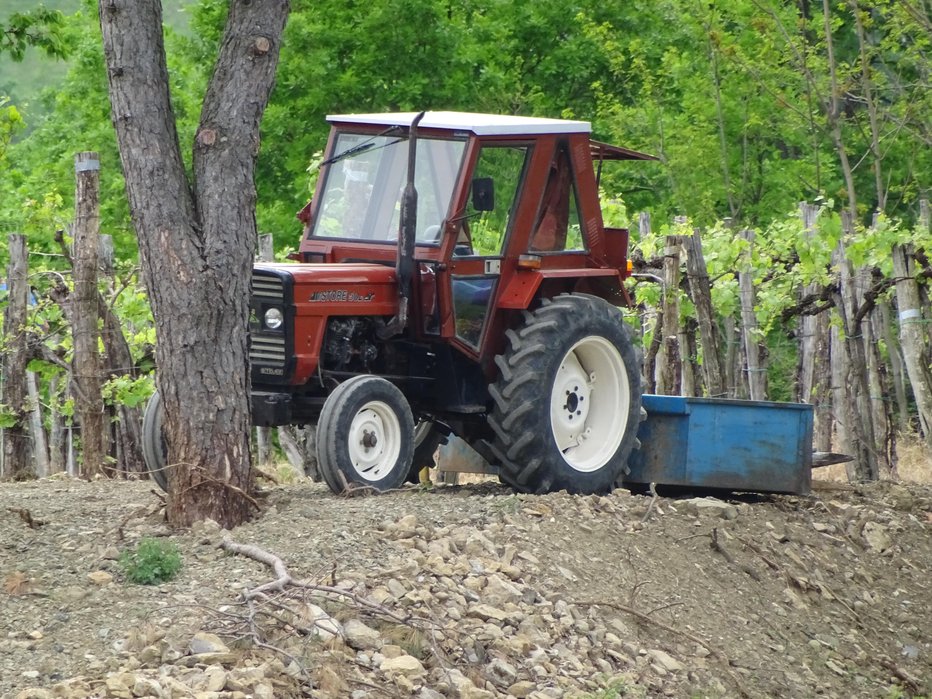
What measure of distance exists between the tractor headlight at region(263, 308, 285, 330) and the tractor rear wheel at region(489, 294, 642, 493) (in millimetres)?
1371

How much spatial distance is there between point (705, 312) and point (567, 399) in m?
2.53

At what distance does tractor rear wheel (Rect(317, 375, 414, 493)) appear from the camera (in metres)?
8.27

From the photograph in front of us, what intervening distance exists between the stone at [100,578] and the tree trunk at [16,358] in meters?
8.66

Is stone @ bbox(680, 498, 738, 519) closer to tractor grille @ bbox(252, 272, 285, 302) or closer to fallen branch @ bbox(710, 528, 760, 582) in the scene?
fallen branch @ bbox(710, 528, 760, 582)

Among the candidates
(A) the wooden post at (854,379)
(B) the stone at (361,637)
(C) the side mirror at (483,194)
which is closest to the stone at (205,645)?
(B) the stone at (361,637)

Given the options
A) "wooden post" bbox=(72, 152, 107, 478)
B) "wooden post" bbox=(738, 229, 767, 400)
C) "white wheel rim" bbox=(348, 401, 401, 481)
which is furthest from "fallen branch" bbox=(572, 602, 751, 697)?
"wooden post" bbox=(72, 152, 107, 478)

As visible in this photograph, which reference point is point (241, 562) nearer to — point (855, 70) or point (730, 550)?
point (730, 550)

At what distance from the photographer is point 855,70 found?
1809 cm

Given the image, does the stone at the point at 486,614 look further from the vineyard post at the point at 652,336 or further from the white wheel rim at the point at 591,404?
the vineyard post at the point at 652,336

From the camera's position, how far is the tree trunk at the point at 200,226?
283 inches

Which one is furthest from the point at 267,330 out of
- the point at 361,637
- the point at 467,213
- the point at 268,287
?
the point at 361,637

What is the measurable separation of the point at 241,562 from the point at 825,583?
3.74m

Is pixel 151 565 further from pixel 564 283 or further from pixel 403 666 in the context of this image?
pixel 564 283

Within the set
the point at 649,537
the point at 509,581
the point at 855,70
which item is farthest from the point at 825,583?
the point at 855,70
